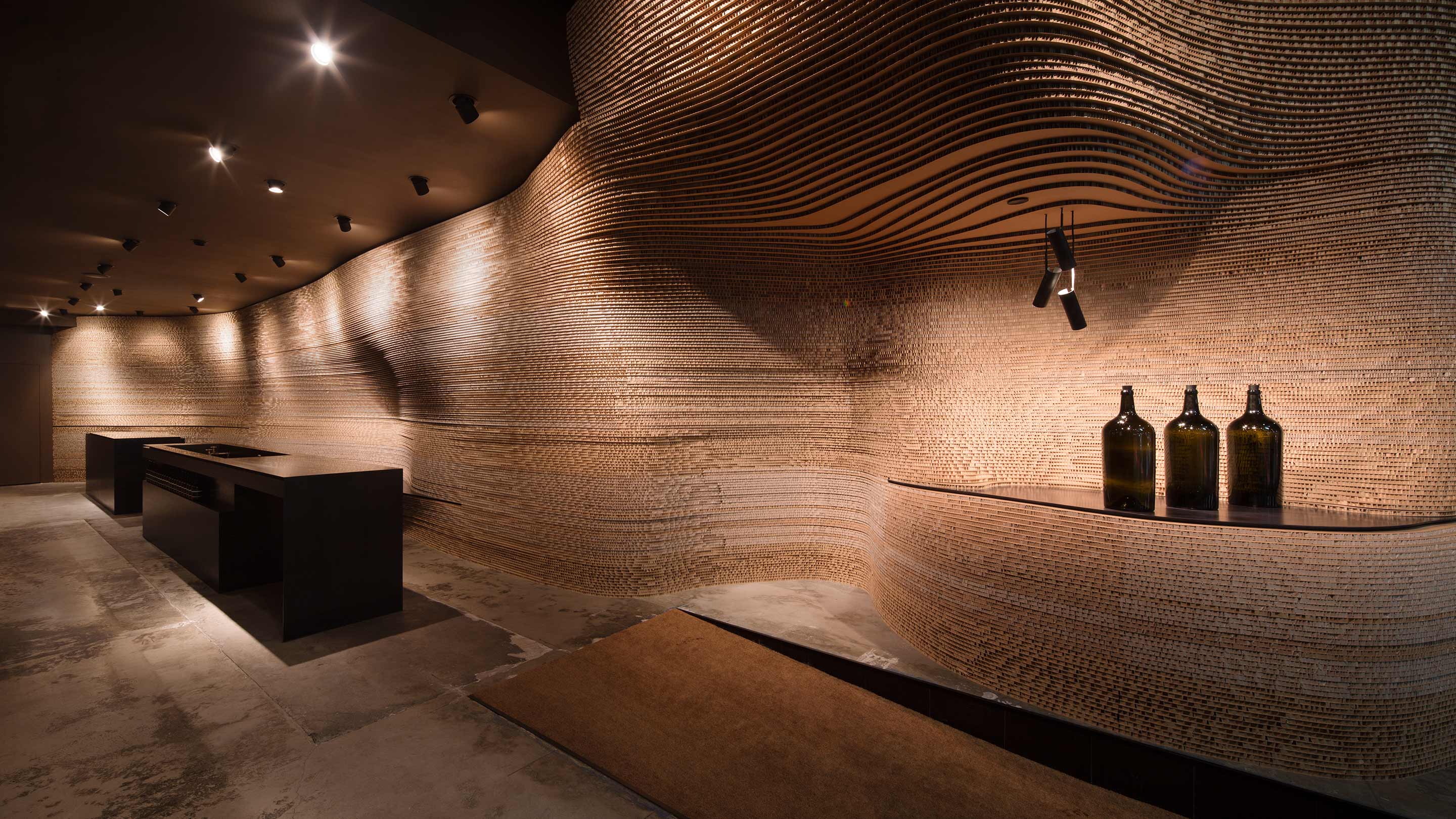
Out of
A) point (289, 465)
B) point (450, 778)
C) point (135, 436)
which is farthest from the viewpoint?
point (135, 436)

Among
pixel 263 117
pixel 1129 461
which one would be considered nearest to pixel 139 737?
pixel 263 117

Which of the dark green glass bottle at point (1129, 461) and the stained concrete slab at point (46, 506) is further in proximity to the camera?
the stained concrete slab at point (46, 506)

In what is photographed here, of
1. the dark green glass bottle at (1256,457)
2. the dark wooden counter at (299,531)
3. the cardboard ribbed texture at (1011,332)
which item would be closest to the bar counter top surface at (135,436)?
the dark wooden counter at (299,531)

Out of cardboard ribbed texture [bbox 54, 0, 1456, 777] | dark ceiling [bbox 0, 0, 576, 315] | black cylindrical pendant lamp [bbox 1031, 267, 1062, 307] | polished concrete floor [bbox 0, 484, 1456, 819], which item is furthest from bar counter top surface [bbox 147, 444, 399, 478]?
black cylindrical pendant lamp [bbox 1031, 267, 1062, 307]

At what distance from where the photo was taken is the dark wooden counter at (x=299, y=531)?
11.1 feet

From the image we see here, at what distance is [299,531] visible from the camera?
335 centimetres

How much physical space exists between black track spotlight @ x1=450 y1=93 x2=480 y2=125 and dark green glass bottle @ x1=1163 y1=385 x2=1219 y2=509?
3952 mm

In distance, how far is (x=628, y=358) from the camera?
162 inches

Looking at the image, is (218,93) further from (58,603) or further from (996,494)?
(996,494)

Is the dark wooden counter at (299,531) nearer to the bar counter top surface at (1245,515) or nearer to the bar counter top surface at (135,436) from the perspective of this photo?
the bar counter top surface at (1245,515)

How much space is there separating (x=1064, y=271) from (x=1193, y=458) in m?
1.00

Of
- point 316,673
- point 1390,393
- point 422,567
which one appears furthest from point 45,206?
point 1390,393

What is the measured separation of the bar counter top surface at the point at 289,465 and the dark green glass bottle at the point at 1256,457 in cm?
449

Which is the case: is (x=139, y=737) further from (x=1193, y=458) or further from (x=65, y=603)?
(x=1193, y=458)
